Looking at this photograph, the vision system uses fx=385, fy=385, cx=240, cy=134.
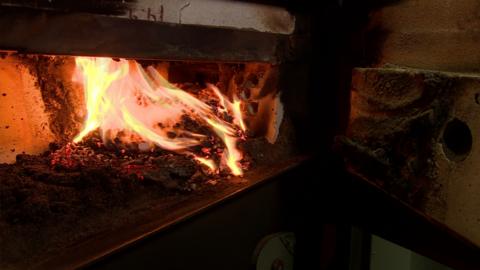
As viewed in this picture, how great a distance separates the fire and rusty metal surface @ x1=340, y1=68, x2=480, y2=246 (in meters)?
0.60

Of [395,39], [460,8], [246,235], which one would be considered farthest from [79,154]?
[460,8]

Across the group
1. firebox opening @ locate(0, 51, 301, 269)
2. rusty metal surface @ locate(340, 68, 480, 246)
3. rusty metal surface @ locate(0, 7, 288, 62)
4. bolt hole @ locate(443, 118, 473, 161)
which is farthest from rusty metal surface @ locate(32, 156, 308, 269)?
Result: bolt hole @ locate(443, 118, 473, 161)

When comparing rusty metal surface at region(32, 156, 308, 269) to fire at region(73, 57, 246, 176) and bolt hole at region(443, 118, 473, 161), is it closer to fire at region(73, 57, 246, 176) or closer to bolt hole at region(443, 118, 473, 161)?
fire at region(73, 57, 246, 176)

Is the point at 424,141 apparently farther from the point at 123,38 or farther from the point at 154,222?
the point at 123,38

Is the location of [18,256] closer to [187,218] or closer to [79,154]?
[187,218]

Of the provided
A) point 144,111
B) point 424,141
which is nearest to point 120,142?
point 144,111

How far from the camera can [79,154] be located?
1.64 metres

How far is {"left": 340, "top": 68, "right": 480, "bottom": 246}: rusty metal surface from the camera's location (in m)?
1.23

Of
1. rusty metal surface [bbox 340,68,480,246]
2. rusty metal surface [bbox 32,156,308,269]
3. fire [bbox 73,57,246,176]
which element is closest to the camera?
rusty metal surface [bbox 32,156,308,269]

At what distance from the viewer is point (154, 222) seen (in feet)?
4.20

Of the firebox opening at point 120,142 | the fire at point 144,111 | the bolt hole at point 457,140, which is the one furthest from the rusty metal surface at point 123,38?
the bolt hole at point 457,140

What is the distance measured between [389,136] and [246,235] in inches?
27.1

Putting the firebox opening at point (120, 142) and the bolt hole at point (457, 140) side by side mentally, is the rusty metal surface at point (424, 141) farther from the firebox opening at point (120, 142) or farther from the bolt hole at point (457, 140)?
the firebox opening at point (120, 142)

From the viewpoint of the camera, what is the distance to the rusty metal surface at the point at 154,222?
3.50 feet
